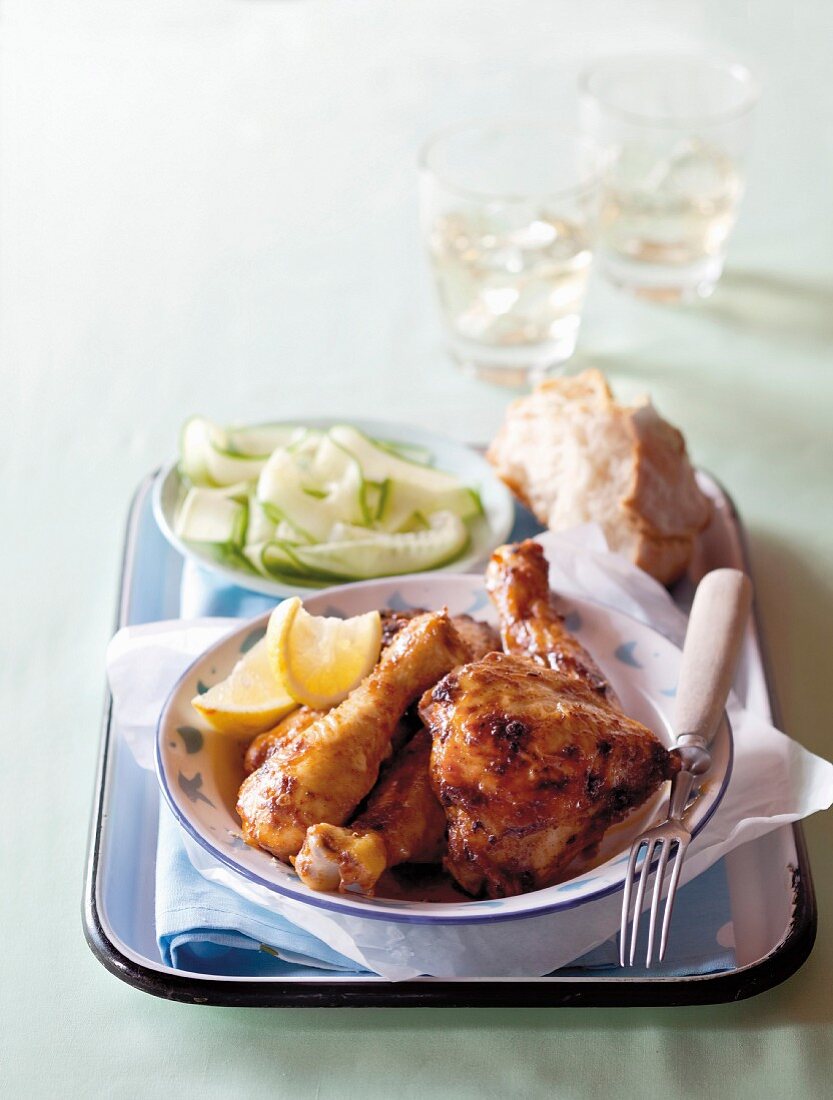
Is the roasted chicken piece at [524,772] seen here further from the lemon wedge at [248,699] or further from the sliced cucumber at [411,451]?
the sliced cucumber at [411,451]

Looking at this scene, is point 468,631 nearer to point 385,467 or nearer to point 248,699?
point 248,699

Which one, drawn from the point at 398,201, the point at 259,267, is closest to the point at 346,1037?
the point at 259,267

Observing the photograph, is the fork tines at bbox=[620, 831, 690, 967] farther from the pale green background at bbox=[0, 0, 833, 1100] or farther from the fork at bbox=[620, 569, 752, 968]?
the pale green background at bbox=[0, 0, 833, 1100]

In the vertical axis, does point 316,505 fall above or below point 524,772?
below

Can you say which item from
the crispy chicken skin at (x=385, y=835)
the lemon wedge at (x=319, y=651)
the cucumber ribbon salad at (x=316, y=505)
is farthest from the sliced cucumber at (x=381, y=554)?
the crispy chicken skin at (x=385, y=835)

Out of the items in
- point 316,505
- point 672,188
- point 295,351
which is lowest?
point 295,351

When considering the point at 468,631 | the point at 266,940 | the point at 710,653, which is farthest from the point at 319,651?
the point at 710,653
